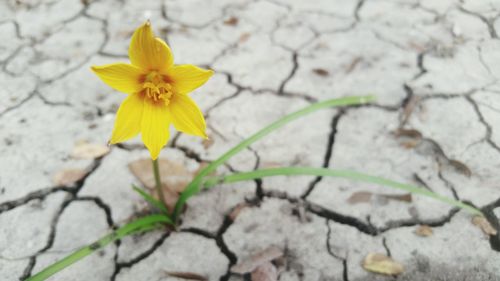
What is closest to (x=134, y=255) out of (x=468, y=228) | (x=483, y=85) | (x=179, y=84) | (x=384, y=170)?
(x=179, y=84)

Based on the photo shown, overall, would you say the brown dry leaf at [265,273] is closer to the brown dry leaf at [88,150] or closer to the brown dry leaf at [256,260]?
the brown dry leaf at [256,260]

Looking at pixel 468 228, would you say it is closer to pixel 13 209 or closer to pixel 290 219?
pixel 290 219

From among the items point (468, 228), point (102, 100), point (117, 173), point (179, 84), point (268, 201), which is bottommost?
point (468, 228)

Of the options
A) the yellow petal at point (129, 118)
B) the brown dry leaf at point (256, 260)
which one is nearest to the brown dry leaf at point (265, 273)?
the brown dry leaf at point (256, 260)

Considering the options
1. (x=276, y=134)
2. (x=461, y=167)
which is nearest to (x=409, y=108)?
(x=461, y=167)

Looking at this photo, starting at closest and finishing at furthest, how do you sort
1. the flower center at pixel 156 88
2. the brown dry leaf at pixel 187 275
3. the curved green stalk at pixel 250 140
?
1. the flower center at pixel 156 88
2. the curved green stalk at pixel 250 140
3. the brown dry leaf at pixel 187 275

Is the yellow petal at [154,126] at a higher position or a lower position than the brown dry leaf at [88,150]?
higher

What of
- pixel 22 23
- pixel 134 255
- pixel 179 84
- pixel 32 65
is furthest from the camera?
pixel 22 23
